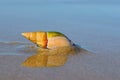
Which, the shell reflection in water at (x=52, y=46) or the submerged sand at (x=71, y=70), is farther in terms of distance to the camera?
the shell reflection in water at (x=52, y=46)

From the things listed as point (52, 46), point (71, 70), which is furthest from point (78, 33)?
point (71, 70)

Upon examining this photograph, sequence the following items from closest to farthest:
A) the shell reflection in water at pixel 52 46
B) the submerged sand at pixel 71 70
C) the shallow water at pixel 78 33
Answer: the submerged sand at pixel 71 70, the shallow water at pixel 78 33, the shell reflection in water at pixel 52 46

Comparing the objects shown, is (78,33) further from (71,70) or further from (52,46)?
(71,70)

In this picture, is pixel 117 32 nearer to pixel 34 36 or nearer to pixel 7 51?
pixel 34 36

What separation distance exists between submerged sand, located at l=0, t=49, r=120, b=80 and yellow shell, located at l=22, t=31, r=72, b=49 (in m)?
0.40

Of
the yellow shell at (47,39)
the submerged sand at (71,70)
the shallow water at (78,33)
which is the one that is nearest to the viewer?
the submerged sand at (71,70)

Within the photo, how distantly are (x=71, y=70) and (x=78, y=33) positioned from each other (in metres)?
2.53

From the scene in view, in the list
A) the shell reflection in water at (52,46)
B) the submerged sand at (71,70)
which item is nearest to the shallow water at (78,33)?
the submerged sand at (71,70)

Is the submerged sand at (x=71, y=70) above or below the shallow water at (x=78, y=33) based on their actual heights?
below

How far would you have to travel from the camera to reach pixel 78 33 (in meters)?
6.90

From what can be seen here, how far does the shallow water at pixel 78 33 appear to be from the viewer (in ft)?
14.8

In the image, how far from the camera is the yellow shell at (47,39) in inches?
214

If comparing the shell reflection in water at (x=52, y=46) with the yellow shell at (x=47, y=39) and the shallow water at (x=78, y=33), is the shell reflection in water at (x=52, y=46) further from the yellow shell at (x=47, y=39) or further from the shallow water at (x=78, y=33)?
the shallow water at (x=78, y=33)

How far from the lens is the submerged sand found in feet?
13.5
